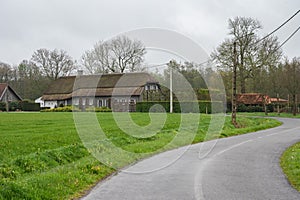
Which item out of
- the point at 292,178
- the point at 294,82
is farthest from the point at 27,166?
the point at 294,82

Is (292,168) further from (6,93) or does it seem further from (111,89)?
(6,93)

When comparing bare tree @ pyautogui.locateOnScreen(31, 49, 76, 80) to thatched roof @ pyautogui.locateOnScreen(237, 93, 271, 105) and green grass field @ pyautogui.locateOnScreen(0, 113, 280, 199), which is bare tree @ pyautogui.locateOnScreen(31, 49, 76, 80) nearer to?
thatched roof @ pyautogui.locateOnScreen(237, 93, 271, 105)

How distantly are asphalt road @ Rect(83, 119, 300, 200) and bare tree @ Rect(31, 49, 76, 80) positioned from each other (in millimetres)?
68932

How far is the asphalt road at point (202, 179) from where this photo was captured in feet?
26.8

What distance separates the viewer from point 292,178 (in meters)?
10.1

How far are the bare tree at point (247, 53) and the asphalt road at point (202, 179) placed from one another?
154 feet

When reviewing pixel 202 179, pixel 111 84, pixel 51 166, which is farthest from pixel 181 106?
pixel 202 179

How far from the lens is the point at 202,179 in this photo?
995 cm

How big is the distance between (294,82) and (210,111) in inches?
466

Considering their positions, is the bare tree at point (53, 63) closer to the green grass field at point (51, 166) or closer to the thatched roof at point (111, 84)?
the thatched roof at point (111, 84)

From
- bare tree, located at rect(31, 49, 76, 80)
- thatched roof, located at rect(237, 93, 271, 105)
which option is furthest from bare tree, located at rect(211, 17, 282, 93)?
bare tree, located at rect(31, 49, 76, 80)

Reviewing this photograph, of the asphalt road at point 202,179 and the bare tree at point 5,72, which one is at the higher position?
the bare tree at point 5,72

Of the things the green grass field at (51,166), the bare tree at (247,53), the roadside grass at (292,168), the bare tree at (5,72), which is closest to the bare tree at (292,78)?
the bare tree at (247,53)

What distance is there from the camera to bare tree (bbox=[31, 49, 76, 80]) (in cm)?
8025
